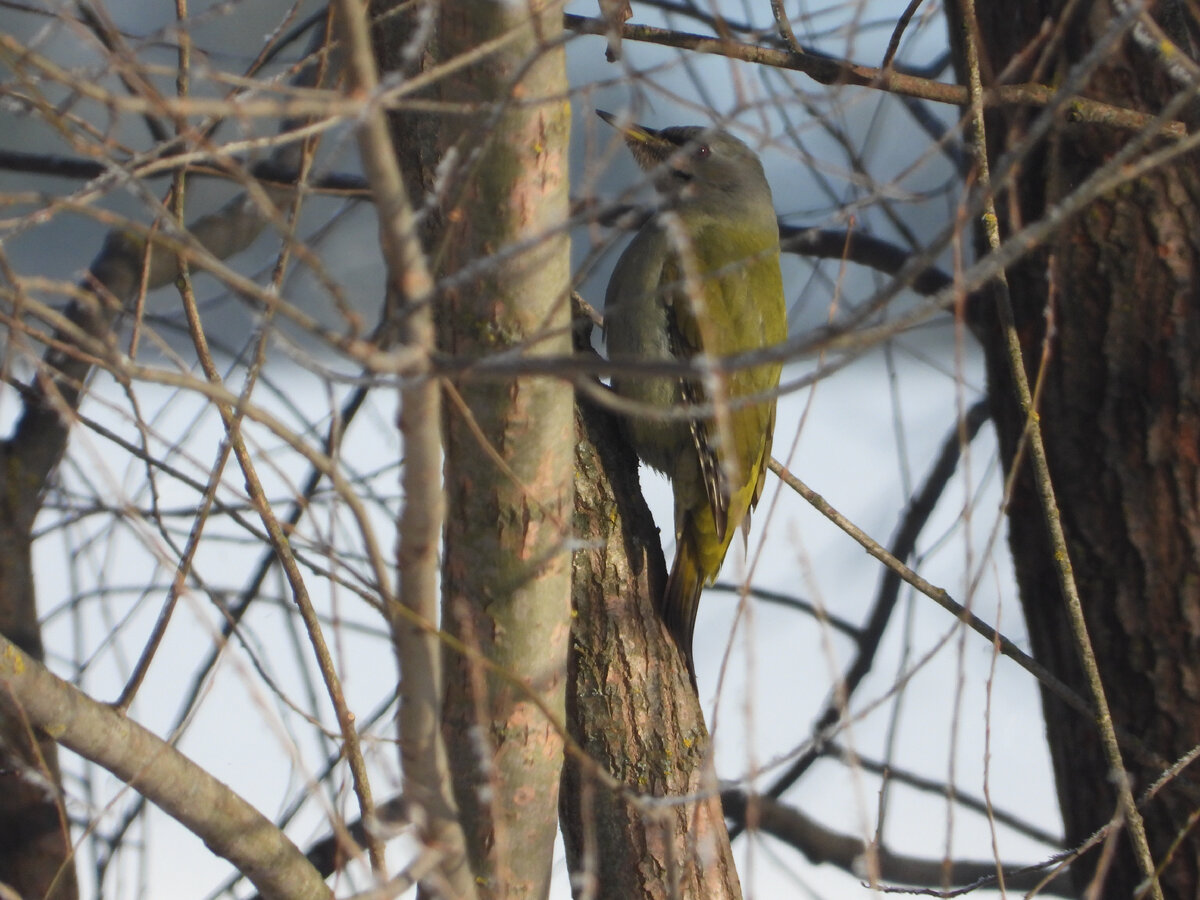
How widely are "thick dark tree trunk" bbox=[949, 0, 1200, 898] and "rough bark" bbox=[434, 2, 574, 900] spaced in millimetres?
1741

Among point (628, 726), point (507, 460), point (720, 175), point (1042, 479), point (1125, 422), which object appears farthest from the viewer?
point (720, 175)

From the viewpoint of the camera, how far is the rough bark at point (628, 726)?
237cm

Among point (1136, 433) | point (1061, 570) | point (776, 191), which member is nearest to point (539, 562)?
point (1061, 570)

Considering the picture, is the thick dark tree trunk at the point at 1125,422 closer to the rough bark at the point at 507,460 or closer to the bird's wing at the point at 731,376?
the bird's wing at the point at 731,376

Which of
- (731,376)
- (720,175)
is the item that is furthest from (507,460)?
(720,175)

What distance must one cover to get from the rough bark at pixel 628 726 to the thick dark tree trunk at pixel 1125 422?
1223 mm

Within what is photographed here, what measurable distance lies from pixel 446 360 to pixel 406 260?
10 centimetres

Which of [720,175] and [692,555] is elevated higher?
[720,175]

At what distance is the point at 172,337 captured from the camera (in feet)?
13.6

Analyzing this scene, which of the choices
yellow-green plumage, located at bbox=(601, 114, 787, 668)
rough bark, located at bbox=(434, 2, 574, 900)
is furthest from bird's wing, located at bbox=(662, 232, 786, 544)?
rough bark, located at bbox=(434, 2, 574, 900)

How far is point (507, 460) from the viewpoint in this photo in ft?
Result: 5.80

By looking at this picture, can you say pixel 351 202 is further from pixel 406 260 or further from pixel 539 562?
pixel 406 260

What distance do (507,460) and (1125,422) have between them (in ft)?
6.97

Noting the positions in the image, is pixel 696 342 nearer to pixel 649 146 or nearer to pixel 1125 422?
pixel 649 146
